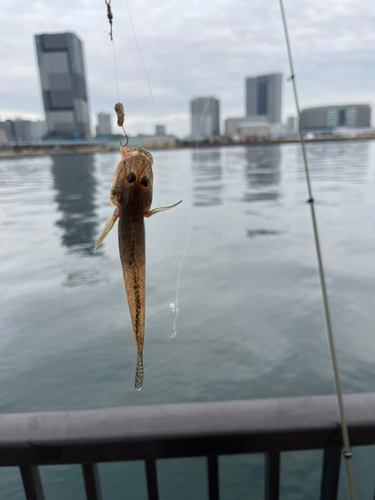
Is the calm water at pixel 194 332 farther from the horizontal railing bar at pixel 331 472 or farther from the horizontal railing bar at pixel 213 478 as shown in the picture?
the horizontal railing bar at pixel 213 478

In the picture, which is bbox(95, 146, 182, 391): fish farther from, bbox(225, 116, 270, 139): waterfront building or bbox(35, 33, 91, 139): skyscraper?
bbox(225, 116, 270, 139): waterfront building

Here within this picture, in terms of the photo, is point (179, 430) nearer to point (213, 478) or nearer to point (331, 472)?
point (213, 478)

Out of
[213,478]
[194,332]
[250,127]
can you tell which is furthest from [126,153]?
[250,127]

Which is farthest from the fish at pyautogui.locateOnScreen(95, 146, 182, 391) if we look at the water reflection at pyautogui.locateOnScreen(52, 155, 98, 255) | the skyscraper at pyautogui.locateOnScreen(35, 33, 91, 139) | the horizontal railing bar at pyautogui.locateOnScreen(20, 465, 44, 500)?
the water reflection at pyautogui.locateOnScreen(52, 155, 98, 255)

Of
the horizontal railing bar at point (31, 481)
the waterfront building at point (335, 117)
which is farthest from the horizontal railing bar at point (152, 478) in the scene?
the waterfront building at point (335, 117)

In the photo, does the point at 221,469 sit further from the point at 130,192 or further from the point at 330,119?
the point at 330,119

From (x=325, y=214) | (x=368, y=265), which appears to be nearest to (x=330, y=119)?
(x=325, y=214)
